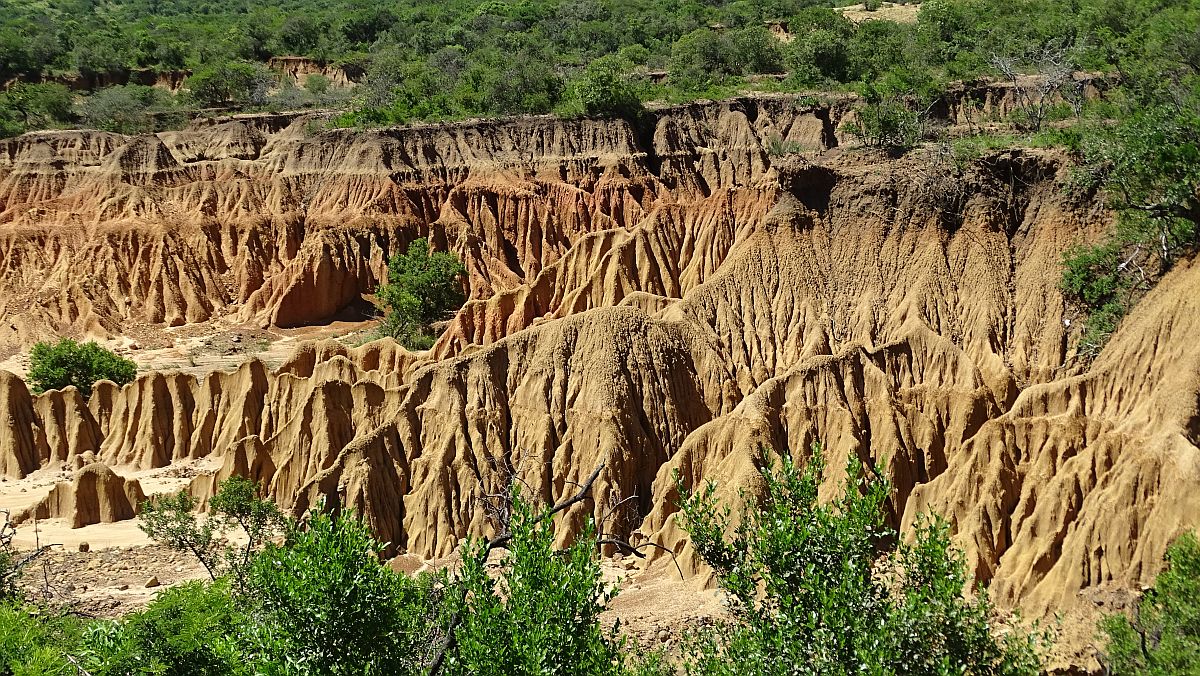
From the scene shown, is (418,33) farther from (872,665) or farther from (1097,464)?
(872,665)

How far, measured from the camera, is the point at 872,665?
520 inches

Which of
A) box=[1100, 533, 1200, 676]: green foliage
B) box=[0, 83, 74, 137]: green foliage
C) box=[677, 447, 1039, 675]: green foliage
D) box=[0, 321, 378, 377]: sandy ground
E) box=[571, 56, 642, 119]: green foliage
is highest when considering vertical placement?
box=[0, 83, 74, 137]: green foliage

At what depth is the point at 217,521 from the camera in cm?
3067

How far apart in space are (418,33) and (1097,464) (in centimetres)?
9020

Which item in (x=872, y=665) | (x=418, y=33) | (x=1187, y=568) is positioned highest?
(x=418, y=33)

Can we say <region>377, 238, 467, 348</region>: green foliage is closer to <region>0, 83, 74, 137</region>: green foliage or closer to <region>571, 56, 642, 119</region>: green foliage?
<region>571, 56, 642, 119</region>: green foliage

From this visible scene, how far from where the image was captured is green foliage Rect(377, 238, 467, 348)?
49.9 m

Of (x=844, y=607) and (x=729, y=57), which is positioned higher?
(x=729, y=57)

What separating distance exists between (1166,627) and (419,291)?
39182 millimetres

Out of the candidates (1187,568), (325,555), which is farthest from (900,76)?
(325,555)

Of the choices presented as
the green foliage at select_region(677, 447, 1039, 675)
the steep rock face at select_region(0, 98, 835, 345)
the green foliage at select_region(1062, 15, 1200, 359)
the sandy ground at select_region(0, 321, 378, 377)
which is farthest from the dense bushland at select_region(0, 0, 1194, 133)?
the green foliage at select_region(677, 447, 1039, 675)

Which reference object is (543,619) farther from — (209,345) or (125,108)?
(125,108)

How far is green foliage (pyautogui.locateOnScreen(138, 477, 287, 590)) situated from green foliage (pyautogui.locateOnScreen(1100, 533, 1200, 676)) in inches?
794

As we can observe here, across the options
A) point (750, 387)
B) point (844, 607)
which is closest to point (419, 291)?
point (750, 387)
